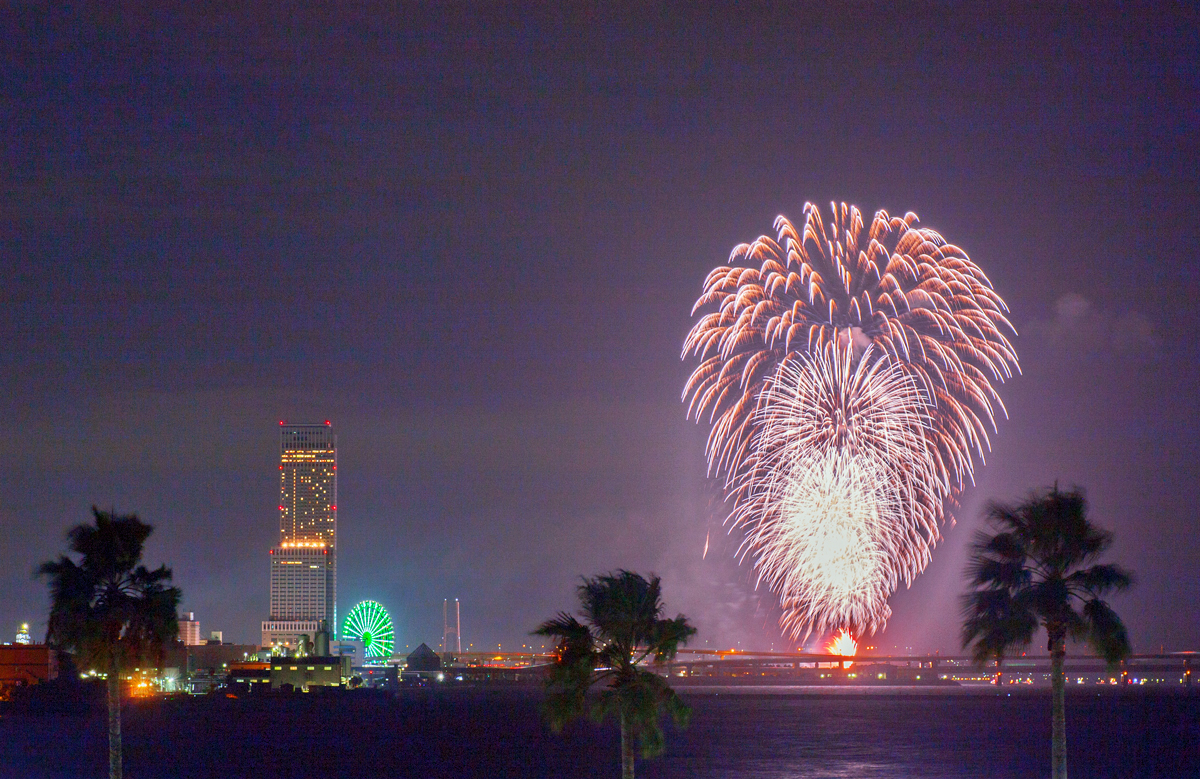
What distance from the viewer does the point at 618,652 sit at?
1022 inches

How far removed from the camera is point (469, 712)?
142 meters

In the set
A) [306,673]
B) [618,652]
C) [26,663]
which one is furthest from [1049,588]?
→ [306,673]

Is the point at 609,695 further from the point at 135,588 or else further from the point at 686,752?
the point at 686,752

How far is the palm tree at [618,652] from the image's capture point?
1009 inches

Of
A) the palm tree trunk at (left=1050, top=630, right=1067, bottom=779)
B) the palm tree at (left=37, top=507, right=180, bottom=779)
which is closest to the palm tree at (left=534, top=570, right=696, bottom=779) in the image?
the palm tree trunk at (left=1050, top=630, right=1067, bottom=779)

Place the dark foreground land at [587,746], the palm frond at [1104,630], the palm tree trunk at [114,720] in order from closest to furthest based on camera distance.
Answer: the palm frond at [1104,630] → the palm tree trunk at [114,720] → the dark foreground land at [587,746]

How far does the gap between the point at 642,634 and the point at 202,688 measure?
6890 inches

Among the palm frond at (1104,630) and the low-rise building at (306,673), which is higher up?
the palm frond at (1104,630)

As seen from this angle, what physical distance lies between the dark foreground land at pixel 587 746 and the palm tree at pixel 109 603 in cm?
1883

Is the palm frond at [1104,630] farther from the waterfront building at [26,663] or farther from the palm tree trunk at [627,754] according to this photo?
the waterfront building at [26,663]

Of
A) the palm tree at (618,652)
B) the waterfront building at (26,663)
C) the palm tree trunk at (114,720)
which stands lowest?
the waterfront building at (26,663)

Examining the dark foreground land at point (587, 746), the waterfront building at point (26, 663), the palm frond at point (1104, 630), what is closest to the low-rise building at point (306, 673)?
the waterfront building at point (26, 663)

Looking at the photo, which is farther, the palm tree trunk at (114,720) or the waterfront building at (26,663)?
the waterfront building at (26,663)

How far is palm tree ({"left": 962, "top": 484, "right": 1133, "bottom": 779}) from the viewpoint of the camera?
28312mm
